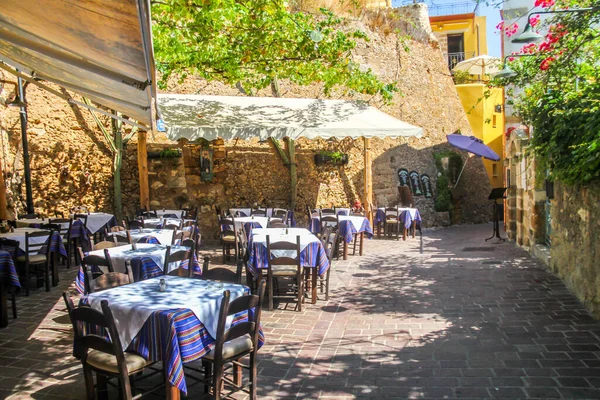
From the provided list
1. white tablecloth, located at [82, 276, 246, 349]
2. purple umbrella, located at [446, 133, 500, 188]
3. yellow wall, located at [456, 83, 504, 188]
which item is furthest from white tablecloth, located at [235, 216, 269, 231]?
yellow wall, located at [456, 83, 504, 188]

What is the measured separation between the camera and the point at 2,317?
5.62 meters

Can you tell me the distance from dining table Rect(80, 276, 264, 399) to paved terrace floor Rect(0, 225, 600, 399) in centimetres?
83

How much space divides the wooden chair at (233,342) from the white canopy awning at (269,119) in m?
7.23

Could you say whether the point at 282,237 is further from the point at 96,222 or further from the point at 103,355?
the point at 96,222

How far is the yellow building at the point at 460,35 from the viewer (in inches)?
1045

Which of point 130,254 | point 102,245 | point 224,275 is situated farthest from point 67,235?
point 224,275

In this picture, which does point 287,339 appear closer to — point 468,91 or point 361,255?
point 361,255

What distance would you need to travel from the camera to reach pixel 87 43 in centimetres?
312

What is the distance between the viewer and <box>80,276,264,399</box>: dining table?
3301 millimetres

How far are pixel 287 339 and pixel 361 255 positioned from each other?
5.60 metres

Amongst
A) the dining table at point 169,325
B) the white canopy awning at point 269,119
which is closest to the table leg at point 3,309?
the dining table at point 169,325

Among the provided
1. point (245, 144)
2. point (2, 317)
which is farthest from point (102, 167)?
point (2, 317)

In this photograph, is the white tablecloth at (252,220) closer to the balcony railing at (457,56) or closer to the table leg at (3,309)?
the table leg at (3,309)

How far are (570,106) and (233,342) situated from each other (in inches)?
223
